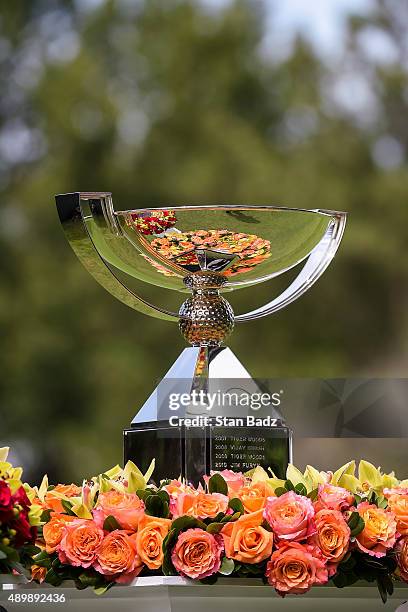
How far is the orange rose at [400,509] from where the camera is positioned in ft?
5.37

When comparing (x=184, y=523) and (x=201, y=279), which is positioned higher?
(x=201, y=279)

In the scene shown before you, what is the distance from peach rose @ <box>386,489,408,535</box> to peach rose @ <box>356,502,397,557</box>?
0.08 feet

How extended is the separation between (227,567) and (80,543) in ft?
0.63

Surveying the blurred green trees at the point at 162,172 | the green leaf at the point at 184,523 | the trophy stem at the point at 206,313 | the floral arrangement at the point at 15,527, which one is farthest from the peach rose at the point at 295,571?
the blurred green trees at the point at 162,172

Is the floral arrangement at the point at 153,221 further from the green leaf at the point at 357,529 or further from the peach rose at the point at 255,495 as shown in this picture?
the green leaf at the point at 357,529

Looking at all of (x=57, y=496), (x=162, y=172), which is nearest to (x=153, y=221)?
(x=57, y=496)

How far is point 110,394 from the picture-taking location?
7.63m

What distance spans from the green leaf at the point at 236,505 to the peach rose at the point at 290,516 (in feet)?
0.11

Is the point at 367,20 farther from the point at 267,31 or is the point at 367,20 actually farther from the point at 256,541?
the point at 256,541

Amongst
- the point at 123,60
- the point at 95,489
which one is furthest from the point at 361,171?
the point at 95,489

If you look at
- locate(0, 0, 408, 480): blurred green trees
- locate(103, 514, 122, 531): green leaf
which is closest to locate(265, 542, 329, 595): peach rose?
locate(103, 514, 122, 531): green leaf

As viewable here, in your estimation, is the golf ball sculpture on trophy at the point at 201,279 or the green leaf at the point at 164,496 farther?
the golf ball sculpture on trophy at the point at 201,279

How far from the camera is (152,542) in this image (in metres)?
1.60

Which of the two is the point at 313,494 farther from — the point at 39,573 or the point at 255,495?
the point at 39,573
